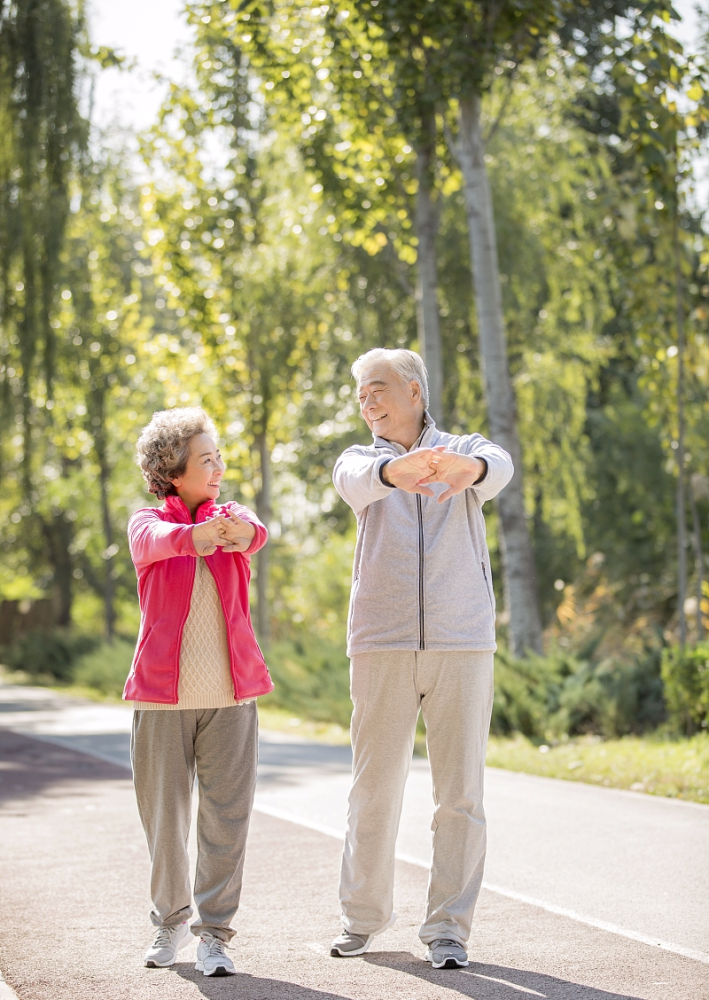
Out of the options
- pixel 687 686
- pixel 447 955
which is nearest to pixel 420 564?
pixel 447 955

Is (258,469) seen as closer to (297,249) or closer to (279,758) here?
(297,249)

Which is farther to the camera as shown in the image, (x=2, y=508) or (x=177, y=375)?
(x=2, y=508)

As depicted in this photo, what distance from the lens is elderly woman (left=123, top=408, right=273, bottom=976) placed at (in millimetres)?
4168

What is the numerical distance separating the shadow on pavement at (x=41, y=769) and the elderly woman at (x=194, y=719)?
4.35 metres

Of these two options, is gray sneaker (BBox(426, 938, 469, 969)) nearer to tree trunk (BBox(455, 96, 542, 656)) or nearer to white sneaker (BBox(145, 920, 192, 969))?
white sneaker (BBox(145, 920, 192, 969))

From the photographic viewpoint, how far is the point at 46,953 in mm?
4359

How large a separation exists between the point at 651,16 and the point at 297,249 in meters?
7.39

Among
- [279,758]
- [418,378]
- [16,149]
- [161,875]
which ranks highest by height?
[16,149]

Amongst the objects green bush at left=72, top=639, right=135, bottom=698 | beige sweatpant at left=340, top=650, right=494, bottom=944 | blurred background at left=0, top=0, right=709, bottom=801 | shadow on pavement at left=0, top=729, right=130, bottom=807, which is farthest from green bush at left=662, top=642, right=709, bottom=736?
green bush at left=72, top=639, right=135, bottom=698

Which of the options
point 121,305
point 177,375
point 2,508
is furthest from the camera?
point 2,508

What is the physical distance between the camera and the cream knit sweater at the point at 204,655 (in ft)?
13.7

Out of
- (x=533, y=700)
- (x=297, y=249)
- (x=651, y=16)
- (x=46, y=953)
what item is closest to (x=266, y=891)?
(x=46, y=953)

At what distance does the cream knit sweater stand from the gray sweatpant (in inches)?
1.9

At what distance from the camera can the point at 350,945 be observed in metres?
4.32
